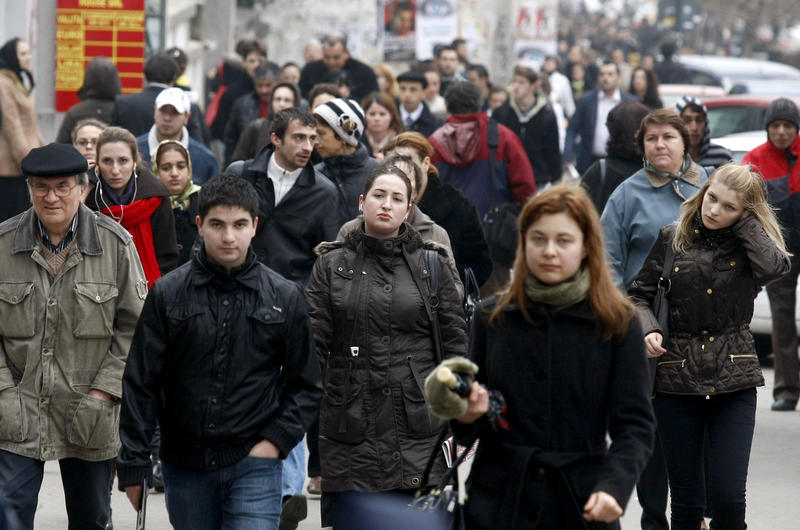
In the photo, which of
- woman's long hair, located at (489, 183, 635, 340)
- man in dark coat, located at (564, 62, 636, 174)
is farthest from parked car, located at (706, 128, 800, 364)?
woman's long hair, located at (489, 183, 635, 340)

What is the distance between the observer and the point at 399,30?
30.9m

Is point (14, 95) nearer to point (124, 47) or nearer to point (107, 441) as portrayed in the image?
point (124, 47)

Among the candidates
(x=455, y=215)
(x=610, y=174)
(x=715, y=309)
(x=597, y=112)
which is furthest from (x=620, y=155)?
(x=597, y=112)

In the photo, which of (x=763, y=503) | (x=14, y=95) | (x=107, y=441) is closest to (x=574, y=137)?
(x=14, y=95)

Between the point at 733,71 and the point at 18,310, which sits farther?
the point at 733,71

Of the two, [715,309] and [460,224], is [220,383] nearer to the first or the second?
[715,309]

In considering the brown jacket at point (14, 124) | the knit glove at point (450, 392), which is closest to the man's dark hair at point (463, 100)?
the brown jacket at point (14, 124)

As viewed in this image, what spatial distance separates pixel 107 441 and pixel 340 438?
0.99m

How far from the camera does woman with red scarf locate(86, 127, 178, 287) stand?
7238 millimetres

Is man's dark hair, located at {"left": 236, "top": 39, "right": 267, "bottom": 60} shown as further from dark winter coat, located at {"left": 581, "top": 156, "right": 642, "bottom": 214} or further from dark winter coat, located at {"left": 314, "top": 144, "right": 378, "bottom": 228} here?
dark winter coat, located at {"left": 581, "top": 156, "right": 642, "bottom": 214}

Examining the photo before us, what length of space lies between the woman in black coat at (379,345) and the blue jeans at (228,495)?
955mm

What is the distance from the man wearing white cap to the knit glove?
5444 millimetres

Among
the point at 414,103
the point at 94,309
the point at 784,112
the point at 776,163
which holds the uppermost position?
the point at 784,112

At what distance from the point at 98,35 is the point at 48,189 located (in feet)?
29.6
